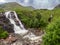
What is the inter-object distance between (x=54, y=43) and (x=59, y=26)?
19.9ft

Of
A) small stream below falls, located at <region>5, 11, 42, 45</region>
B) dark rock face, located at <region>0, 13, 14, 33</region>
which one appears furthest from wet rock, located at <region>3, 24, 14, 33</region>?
small stream below falls, located at <region>5, 11, 42, 45</region>

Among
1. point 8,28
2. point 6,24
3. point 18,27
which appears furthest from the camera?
point 18,27

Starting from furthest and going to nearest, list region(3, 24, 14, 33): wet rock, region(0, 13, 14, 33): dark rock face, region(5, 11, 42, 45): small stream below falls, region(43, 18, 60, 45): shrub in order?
region(0, 13, 14, 33): dark rock face → region(3, 24, 14, 33): wet rock → region(5, 11, 42, 45): small stream below falls → region(43, 18, 60, 45): shrub

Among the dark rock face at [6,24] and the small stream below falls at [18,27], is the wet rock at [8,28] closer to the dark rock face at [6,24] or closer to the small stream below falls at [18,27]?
the dark rock face at [6,24]

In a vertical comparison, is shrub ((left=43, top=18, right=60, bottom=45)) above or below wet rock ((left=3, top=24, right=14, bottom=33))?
above

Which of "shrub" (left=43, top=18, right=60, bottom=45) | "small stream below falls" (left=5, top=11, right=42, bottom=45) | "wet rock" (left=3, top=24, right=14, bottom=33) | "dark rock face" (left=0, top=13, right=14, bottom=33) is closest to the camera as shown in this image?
"shrub" (left=43, top=18, right=60, bottom=45)

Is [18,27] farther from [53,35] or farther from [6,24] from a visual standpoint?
[53,35]

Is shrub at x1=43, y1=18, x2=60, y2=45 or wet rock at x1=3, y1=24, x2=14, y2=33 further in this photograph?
wet rock at x1=3, y1=24, x2=14, y2=33

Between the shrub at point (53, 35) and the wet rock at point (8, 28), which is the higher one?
the shrub at point (53, 35)

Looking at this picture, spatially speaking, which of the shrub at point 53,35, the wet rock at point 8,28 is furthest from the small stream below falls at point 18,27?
the shrub at point 53,35

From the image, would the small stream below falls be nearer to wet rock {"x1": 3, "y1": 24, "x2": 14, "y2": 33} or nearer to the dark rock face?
wet rock {"x1": 3, "y1": 24, "x2": 14, "y2": 33}

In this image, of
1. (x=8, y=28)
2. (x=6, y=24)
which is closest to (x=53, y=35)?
(x=8, y=28)

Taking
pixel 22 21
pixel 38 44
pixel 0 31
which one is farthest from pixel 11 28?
pixel 38 44

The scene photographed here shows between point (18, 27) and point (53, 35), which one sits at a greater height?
point (53, 35)
